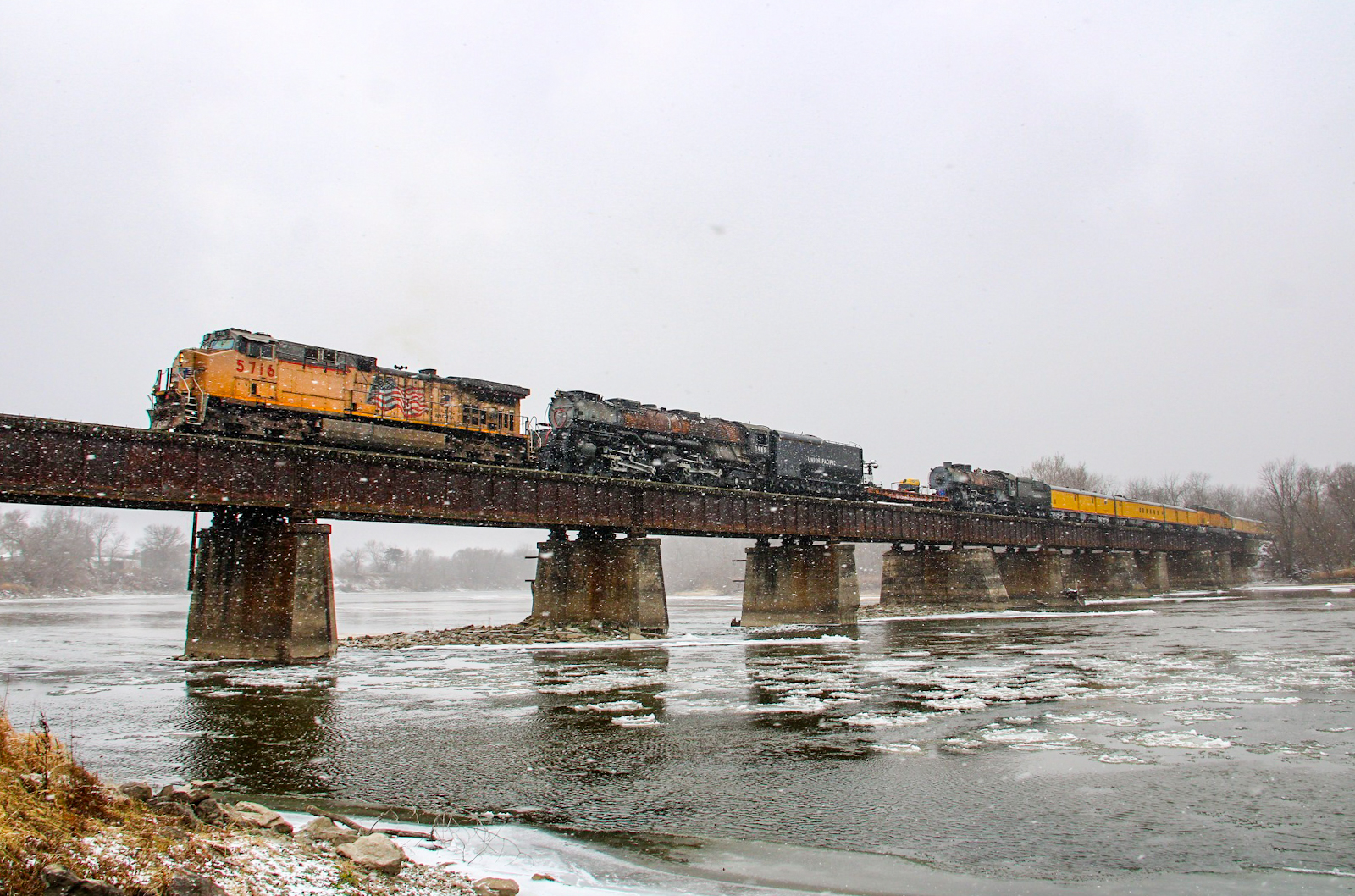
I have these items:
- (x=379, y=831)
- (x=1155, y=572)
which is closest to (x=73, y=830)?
(x=379, y=831)

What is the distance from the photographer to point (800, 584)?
128 feet

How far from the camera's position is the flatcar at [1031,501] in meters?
51.9

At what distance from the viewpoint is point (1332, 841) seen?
21.7 ft

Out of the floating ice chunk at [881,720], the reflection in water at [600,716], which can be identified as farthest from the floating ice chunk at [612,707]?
the floating ice chunk at [881,720]

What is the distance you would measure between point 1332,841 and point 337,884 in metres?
7.39

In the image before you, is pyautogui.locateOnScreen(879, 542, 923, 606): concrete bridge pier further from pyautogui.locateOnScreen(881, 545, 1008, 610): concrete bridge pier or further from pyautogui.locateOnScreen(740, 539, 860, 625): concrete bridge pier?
pyautogui.locateOnScreen(740, 539, 860, 625): concrete bridge pier

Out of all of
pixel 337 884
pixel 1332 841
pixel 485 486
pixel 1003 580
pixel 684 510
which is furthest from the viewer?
pixel 1003 580

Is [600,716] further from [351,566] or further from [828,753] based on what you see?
[351,566]

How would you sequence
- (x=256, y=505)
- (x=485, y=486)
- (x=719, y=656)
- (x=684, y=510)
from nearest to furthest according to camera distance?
1. (x=256, y=505)
2. (x=719, y=656)
3. (x=485, y=486)
4. (x=684, y=510)

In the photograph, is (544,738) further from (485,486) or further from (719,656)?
(485,486)

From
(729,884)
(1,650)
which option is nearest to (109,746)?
(729,884)

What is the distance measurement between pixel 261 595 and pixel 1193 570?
288 feet

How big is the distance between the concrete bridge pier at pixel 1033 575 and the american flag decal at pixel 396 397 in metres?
43.9

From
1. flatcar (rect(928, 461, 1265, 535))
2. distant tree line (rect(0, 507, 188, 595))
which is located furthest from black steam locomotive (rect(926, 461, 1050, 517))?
distant tree line (rect(0, 507, 188, 595))
